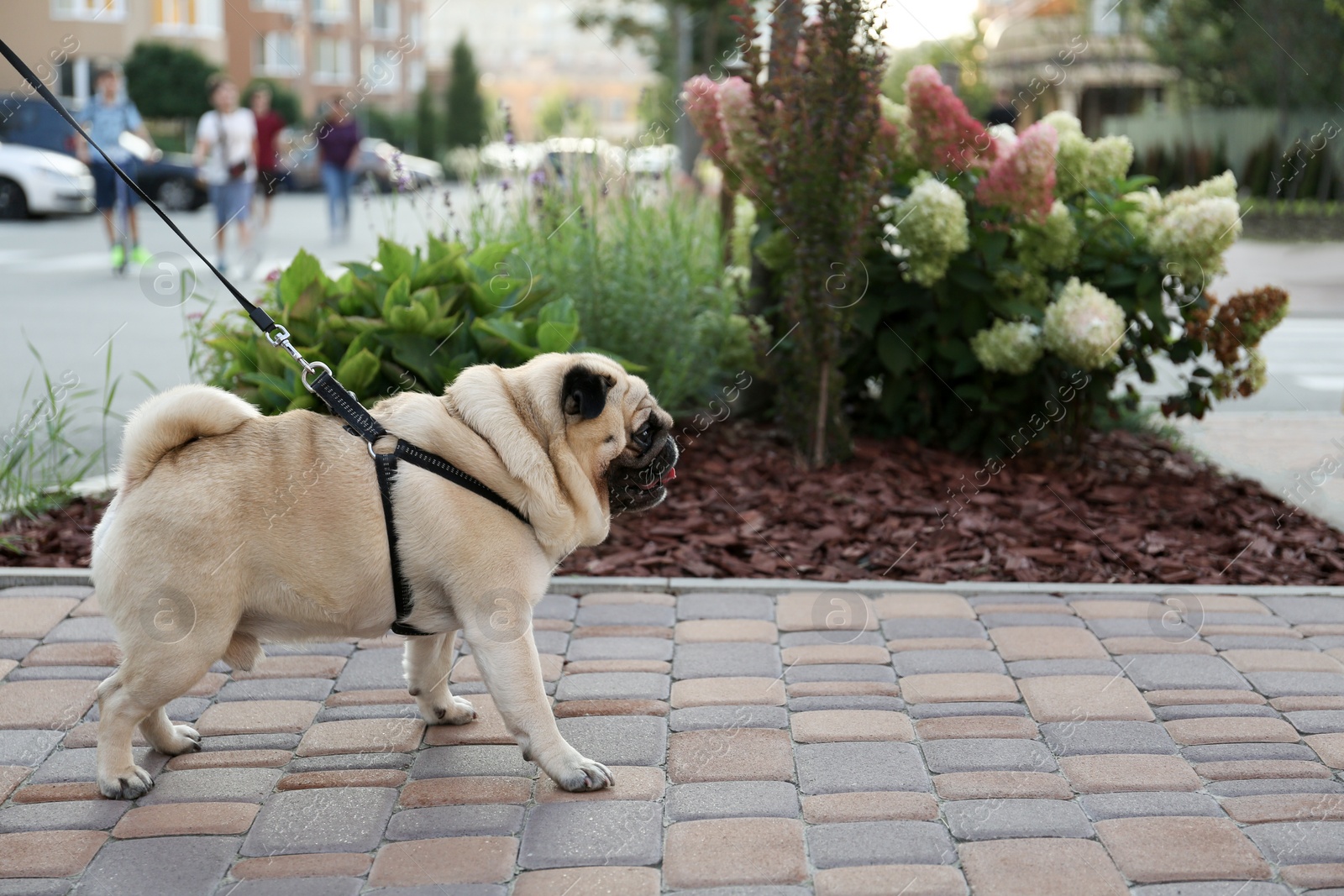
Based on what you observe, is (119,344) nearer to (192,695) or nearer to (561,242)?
(561,242)

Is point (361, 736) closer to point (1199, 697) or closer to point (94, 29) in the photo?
point (1199, 697)

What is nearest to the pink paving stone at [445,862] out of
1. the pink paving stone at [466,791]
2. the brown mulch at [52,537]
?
the pink paving stone at [466,791]

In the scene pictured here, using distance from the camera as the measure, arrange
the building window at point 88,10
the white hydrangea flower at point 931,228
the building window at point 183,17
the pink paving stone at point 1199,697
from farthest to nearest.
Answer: the building window at point 183,17, the building window at point 88,10, the white hydrangea flower at point 931,228, the pink paving stone at point 1199,697

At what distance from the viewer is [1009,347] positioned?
634 cm

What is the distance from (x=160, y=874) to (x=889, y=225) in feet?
16.3

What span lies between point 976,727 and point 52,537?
13.9 feet

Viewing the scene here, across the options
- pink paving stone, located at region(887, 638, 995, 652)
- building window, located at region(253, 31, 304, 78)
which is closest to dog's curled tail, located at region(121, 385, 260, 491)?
pink paving stone, located at region(887, 638, 995, 652)

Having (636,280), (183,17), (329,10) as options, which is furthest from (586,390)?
(329,10)

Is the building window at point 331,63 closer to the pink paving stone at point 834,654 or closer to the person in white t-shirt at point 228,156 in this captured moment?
the person in white t-shirt at point 228,156

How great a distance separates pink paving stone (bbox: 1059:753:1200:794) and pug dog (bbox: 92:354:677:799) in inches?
53.9

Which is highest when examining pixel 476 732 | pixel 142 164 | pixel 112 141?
pixel 112 141

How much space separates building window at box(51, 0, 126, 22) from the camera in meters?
42.2

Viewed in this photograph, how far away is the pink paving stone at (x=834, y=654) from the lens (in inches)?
171

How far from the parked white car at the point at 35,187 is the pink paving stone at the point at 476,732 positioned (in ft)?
68.5
